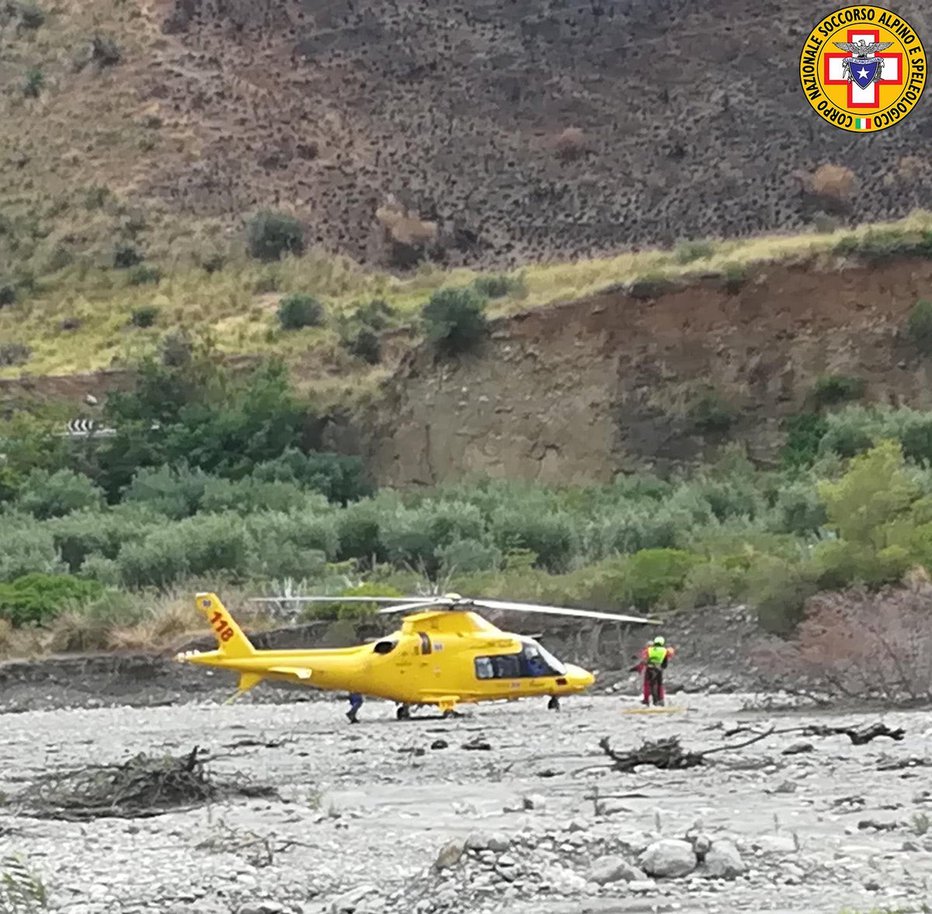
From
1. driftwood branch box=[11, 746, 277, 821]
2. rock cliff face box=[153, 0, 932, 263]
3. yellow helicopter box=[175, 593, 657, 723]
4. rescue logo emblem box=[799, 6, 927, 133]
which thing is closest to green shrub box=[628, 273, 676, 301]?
rescue logo emblem box=[799, 6, 927, 133]

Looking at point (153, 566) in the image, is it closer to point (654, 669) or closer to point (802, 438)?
point (654, 669)

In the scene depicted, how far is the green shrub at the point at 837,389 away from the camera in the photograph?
157 ft

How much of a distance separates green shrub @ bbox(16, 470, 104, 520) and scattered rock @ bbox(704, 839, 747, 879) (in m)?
36.1

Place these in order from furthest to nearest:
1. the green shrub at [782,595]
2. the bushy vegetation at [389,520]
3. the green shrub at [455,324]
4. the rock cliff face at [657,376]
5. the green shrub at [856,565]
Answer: the green shrub at [455,324], the rock cliff face at [657,376], the bushy vegetation at [389,520], the green shrub at [782,595], the green shrub at [856,565]

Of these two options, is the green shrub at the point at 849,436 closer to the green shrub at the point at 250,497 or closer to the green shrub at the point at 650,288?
the green shrub at the point at 650,288

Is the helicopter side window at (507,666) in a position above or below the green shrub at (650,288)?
below

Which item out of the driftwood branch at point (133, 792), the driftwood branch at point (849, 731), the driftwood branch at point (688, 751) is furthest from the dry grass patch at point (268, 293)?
the driftwood branch at point (133, 792)

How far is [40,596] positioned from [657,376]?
869 inches

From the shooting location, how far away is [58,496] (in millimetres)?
45562

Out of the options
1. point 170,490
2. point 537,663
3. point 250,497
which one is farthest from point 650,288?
point 537,663

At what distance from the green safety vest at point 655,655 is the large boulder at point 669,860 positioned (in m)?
12.0

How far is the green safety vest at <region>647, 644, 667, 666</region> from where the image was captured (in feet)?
71.5

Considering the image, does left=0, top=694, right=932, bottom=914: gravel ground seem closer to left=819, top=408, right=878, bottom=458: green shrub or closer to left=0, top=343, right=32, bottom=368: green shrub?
left=819, top=408, right=878, bottom=458: green shrub

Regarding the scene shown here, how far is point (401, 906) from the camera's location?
925cm
